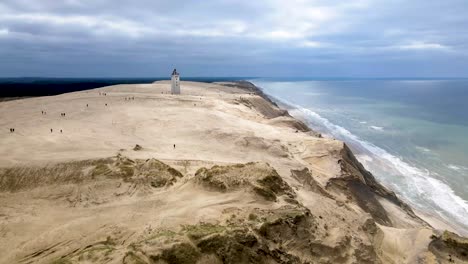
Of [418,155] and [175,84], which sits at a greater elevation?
[175,84]

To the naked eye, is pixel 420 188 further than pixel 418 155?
No

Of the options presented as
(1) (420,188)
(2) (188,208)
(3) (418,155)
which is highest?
(2) (188,208)

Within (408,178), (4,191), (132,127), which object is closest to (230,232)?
(4,191)

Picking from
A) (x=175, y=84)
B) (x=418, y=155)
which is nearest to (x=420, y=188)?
(x=418, y=155)

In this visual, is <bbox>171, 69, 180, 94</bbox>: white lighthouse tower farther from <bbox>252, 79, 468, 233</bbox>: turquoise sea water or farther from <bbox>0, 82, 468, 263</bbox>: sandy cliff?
<bbox>0, 82, 468, 263</bbox>: sandy cliff

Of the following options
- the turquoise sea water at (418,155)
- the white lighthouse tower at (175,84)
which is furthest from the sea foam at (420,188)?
the white lighthouse tower at (175,84)

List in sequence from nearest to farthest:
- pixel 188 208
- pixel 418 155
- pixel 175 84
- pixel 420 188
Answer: pixel 188 208 < pixel 420 188 < pixel 418 155 < pixel 175 84

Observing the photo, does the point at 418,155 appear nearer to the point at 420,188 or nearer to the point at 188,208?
the point at 420,188

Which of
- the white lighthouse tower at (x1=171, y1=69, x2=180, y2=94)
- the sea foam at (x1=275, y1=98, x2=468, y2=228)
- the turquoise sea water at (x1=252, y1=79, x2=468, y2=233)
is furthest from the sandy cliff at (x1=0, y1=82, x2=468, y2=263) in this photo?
the white lighthouse tower at (x1=171, y1=69, x2=180, y2=94)

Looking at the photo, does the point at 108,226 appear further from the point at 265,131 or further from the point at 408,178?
the point at 408,178
